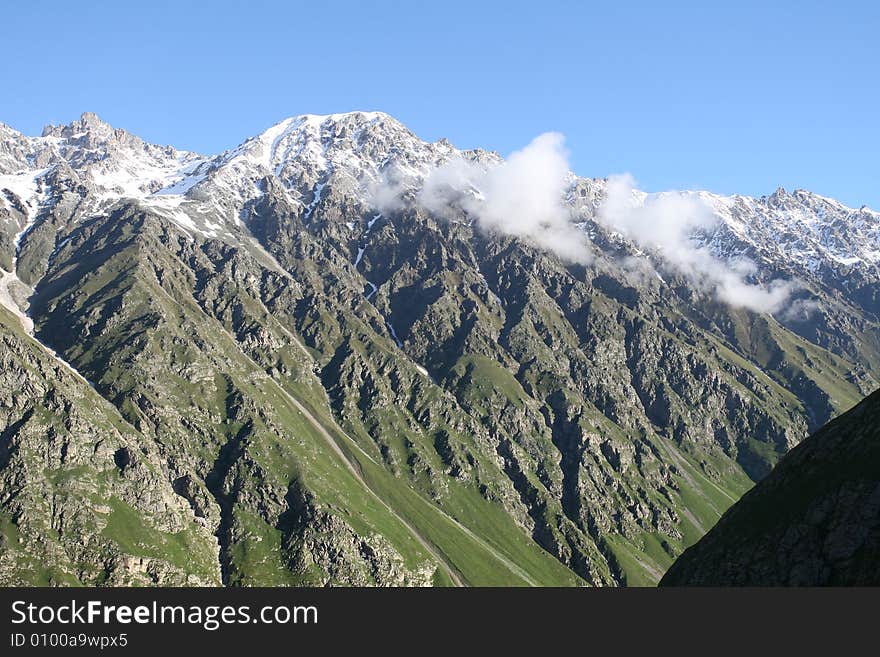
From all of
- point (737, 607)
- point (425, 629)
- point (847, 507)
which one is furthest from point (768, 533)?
point (425, 629)

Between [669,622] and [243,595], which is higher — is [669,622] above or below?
below

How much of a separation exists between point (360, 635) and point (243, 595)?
30.5 feet

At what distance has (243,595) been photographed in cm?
5016

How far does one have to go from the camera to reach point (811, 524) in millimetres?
86062

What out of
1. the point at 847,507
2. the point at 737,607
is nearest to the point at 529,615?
the point at 737,607

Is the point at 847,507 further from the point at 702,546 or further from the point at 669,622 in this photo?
the point at 669,622

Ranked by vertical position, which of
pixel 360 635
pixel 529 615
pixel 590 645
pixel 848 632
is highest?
pixel 360 635

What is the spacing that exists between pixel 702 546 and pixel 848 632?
57332 mm

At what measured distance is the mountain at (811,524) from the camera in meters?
78.2

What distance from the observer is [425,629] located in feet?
167

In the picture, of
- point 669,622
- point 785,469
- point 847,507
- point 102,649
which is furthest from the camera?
point 785,469

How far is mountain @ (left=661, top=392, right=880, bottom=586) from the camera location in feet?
257

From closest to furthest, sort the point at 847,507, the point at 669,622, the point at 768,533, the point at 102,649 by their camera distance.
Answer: the point at 102,649
the point at 669,622
the point at 847,507
the point at 768,533

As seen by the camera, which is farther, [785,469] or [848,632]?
[785,469]
